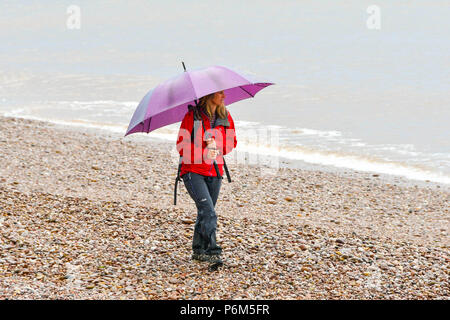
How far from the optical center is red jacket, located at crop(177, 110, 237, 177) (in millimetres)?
6023

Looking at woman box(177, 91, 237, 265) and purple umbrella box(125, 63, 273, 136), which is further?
woman box(177, 91, 237, 265)

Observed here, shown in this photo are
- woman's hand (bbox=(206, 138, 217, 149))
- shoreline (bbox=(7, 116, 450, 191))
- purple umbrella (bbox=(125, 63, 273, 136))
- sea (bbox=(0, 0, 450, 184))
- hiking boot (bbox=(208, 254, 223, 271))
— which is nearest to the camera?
purple umbrella (bbox=(125, 63, 273, 136))

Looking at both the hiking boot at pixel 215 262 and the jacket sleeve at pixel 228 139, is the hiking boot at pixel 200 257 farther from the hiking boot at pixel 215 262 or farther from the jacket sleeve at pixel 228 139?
the jacket sleeve at pixel 228 139

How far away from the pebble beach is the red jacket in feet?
4.03

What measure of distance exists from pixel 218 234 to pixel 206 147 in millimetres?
1948

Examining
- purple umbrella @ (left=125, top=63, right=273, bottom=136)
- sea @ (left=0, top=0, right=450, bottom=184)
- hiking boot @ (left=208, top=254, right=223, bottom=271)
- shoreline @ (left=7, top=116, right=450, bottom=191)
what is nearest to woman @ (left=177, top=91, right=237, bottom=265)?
purple umbrella @ (left=125, top=63, right=273, bottom=136)

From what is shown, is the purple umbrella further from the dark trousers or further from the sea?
the sea

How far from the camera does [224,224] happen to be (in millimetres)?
8086

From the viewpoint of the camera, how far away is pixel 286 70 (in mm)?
37844

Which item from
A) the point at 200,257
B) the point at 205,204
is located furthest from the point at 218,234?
the point at 205,204

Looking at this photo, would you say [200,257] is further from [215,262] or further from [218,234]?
[218,234]

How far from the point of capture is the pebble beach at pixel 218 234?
6125 mm
